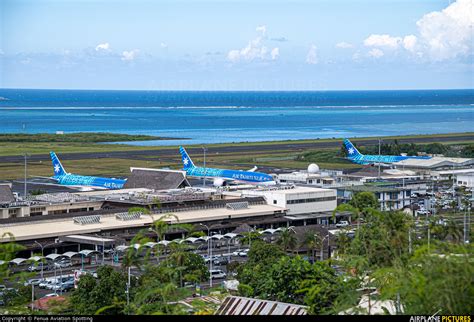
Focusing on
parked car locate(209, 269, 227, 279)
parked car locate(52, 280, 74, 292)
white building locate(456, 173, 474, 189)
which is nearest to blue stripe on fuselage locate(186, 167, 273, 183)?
white building locate(456, 173, 474, 189)

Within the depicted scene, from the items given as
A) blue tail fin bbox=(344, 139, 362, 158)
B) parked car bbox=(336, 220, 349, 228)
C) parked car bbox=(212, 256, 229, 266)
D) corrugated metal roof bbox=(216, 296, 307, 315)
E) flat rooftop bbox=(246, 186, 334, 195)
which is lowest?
parked car bbox=(212, 256, 229, 266)

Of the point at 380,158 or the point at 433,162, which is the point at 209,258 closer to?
the point at 433,162

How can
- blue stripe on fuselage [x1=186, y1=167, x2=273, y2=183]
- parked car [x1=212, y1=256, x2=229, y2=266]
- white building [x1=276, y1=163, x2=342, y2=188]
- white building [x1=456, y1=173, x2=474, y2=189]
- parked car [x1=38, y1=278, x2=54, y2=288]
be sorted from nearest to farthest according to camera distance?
parked car [x1=38, y1=278, x2=54, y2=288] < parked car [x1=212, y1=256, x2=229, y2=266] < white building [x1=276, y1=163, x2=342, y2=188] < white building [x1=456, y1=173, x2=474, y2=189] < blue stripe on fuselage [x1=186, y1=167, x2=273, y2=183]

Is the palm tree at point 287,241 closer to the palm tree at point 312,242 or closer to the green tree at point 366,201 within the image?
the palm tree at point 312,242

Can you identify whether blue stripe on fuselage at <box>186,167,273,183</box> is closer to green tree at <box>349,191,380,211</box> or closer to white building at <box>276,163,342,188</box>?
white building at <box>276,163,342,188</box>

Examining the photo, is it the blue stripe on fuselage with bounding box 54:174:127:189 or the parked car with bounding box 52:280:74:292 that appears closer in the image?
the parked car with bounding box 52:280:74:292

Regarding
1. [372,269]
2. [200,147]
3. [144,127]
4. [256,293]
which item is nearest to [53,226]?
[256,293]
